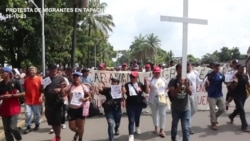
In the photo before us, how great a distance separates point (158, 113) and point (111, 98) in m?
1.63

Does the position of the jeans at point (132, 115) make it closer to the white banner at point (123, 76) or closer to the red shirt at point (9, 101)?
the red shirt at point (9, 101)

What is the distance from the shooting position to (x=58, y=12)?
1337 inches

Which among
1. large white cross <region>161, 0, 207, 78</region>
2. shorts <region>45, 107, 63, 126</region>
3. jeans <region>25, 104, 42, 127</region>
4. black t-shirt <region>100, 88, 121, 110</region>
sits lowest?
jeans <region>25, 104, 42, 127</region>

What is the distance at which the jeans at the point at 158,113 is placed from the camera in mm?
9261

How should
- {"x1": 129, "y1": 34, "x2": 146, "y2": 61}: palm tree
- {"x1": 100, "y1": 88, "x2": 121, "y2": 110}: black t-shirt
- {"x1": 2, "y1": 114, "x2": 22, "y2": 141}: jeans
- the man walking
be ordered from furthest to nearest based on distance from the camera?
{"x1": 129, "y1": 34, "x2": 146, "y2": 61}: palm tree → the man walking → {"x1": 100, "y1": 88, "x2": 121, "y2": 110}: black t-shirt → {"x1": 2, "y1": 114, "x2": 22, "y2": 141}: jeans

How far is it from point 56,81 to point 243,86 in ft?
15.8

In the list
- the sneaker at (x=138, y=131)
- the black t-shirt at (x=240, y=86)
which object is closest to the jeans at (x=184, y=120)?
the sneaker at (x=138, y=131)

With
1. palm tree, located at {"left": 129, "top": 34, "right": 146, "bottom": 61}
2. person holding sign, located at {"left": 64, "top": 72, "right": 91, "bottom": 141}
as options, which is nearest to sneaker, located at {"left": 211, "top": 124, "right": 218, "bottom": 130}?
person holding sign, located at {"left": 64, "top": 72, "right": 91, "bottom": 141}

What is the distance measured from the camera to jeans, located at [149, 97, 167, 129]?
30.4ft

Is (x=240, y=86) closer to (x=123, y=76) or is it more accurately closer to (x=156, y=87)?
(x=156, y=87)

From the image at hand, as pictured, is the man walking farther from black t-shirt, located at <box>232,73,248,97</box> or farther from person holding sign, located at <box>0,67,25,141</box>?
black t-shirt, located at <box>232,73,248,97</box>

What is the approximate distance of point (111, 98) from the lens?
27.9 feet

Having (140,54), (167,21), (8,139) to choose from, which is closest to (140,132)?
(8,139)

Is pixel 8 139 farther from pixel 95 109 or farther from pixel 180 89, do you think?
pixel 95 109
